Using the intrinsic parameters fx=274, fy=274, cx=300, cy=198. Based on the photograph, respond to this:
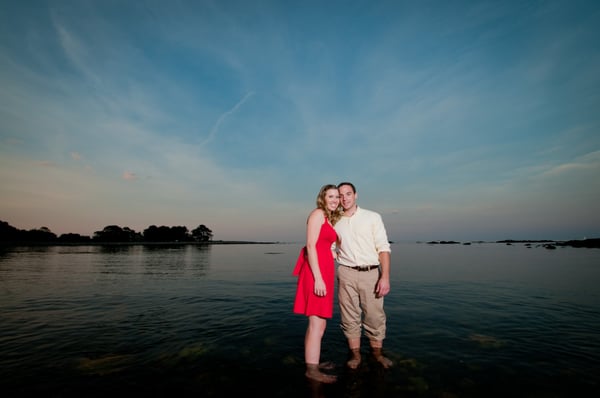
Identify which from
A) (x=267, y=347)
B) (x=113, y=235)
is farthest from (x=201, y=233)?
(x=267, y=347)

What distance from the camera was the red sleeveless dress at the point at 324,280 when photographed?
460 cm

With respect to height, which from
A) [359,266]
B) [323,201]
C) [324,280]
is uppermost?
[323,201]

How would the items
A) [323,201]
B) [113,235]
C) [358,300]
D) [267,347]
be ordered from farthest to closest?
1. [113,235]
2. [267,347]
3. [358,300]
4. [323,201]

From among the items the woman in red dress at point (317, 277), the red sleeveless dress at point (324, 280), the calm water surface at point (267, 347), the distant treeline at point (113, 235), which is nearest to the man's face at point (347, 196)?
the woman in red dress at point (317, 277)

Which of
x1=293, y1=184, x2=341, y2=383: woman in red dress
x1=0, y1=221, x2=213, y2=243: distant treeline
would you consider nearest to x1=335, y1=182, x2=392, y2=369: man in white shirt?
x1=293, y1=184, x2=341, y2=383: woman in red dress

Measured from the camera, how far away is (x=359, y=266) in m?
5.26

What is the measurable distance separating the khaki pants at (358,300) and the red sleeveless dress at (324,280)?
632 mm

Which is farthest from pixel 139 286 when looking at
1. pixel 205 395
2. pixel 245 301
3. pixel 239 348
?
pixel 205 395

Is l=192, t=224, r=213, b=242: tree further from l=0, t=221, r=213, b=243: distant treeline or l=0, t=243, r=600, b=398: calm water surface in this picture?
l=0, t=243, r=600, b=398: calm water surface

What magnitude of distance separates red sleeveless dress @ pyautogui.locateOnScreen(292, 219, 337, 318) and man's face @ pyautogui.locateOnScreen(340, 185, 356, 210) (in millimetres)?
726

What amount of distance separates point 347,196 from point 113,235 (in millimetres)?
153071

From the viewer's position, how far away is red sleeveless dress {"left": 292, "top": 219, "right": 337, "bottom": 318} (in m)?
4.60

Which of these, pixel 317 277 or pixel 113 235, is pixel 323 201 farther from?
pixel 113 235

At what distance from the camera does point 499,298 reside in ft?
41.1
